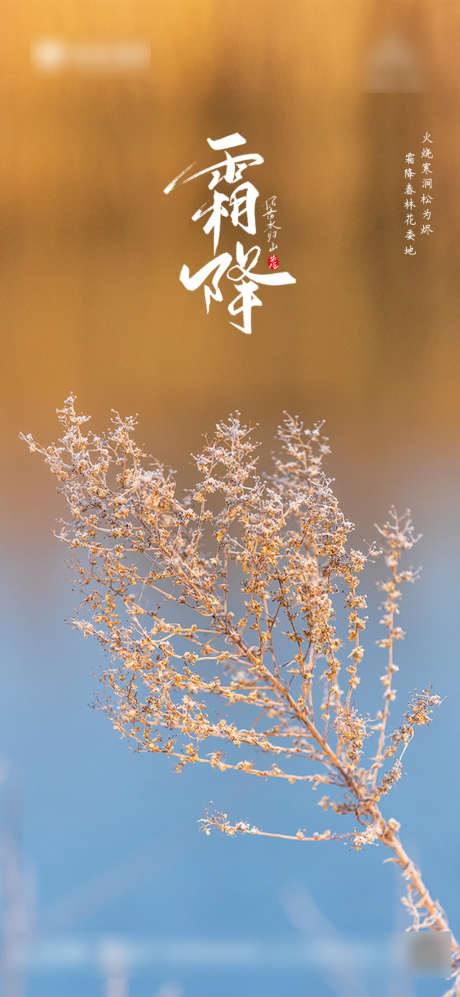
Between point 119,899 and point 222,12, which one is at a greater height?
point 222,12

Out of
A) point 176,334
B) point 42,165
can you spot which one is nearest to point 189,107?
point 42,165

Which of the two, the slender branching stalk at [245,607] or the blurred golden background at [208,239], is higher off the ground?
the blurred golden background at [208,239]

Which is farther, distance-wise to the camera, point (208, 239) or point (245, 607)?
point (208, 239)

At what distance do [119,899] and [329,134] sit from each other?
1691mm

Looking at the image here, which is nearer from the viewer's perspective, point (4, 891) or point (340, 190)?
point (4, 891)

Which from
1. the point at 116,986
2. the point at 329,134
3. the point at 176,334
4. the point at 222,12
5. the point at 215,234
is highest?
the point at 222,12

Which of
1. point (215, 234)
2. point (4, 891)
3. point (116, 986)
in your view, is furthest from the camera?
point (215, 234)

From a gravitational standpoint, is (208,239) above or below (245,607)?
above

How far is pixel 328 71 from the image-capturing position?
74.9 inches

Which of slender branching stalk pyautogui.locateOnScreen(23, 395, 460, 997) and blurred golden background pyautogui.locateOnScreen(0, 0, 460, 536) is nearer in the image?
slender branching stalk pyautogui.locateOnScreen(23, 395, 460, 997)

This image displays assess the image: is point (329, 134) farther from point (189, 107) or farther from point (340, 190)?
point (189, 107)

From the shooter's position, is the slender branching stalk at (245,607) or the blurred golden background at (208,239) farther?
the blurred golden background at (208,239)

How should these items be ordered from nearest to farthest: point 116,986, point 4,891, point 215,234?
point 116,986, point 4,891, point 215,234

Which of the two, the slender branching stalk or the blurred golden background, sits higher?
the blurred golden background
